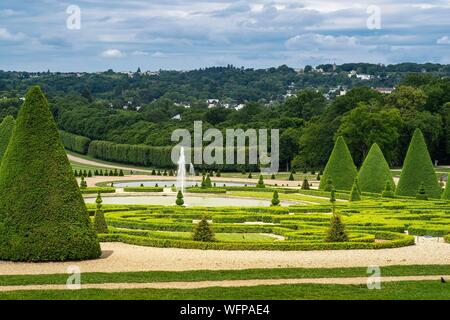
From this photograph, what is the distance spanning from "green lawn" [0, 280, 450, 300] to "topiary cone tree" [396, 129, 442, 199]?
31108mm

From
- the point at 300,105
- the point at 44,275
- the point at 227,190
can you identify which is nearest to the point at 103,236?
the point at 44,275

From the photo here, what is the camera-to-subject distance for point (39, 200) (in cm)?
2534

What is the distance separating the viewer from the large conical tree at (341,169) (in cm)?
5497

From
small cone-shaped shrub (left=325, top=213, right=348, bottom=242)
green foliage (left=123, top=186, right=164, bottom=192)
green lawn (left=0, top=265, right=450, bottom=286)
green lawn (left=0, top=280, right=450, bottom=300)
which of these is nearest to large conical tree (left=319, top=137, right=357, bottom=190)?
green foliage (left=123, top=186, right=164, bottom=192)

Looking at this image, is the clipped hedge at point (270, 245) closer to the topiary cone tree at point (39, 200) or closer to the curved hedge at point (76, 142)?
the topiary cone tree at point (39, 200)

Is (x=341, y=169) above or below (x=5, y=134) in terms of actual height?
below

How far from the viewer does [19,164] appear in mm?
25812

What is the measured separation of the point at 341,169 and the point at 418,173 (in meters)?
5.42

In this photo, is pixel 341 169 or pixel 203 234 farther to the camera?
pixel 341 169

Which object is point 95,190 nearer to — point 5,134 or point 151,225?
point 5,134

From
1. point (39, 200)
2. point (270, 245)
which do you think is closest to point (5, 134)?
point (39, 200)

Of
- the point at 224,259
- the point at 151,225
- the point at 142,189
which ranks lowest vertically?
the point at 224,259

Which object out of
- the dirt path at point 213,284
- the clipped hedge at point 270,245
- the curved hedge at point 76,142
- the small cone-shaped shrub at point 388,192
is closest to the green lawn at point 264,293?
the dirt path at point 213,284
